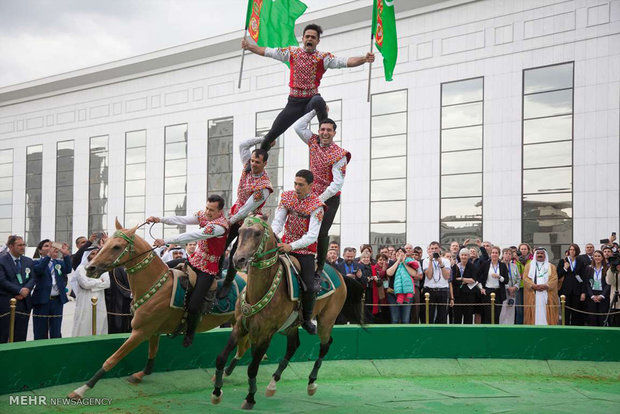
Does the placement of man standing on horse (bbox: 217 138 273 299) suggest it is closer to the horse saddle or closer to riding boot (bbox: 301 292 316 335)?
the horse saddle

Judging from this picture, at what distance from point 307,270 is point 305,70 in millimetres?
2465

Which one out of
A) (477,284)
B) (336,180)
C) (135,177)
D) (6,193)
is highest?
(135,177)

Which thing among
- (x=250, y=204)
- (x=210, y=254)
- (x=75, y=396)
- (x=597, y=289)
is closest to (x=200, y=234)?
(x=210, y=254)

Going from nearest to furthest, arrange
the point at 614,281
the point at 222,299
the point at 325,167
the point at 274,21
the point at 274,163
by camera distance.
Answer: the point at 325,167, the point at 222,299, the point at 274,21, the point at 614,281, the point at 274,163

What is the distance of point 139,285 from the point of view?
7.80 meters

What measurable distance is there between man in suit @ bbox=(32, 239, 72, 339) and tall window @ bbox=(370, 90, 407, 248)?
46.9 ft

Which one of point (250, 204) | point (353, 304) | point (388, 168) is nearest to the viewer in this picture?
point (250, 204)

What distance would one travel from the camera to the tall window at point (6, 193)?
3791cm

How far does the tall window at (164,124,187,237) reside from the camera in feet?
98.4

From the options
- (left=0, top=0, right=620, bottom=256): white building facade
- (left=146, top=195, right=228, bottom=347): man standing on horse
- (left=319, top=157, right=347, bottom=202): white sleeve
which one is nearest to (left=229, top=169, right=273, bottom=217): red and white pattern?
(left=146, top=195, right=228, bottom=347): man standing on horse

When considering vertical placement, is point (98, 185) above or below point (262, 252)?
above

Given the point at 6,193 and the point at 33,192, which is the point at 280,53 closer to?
the point at 33,192

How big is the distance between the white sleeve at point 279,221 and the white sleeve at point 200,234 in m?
0.68

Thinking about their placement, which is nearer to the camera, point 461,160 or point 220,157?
point 461,160
